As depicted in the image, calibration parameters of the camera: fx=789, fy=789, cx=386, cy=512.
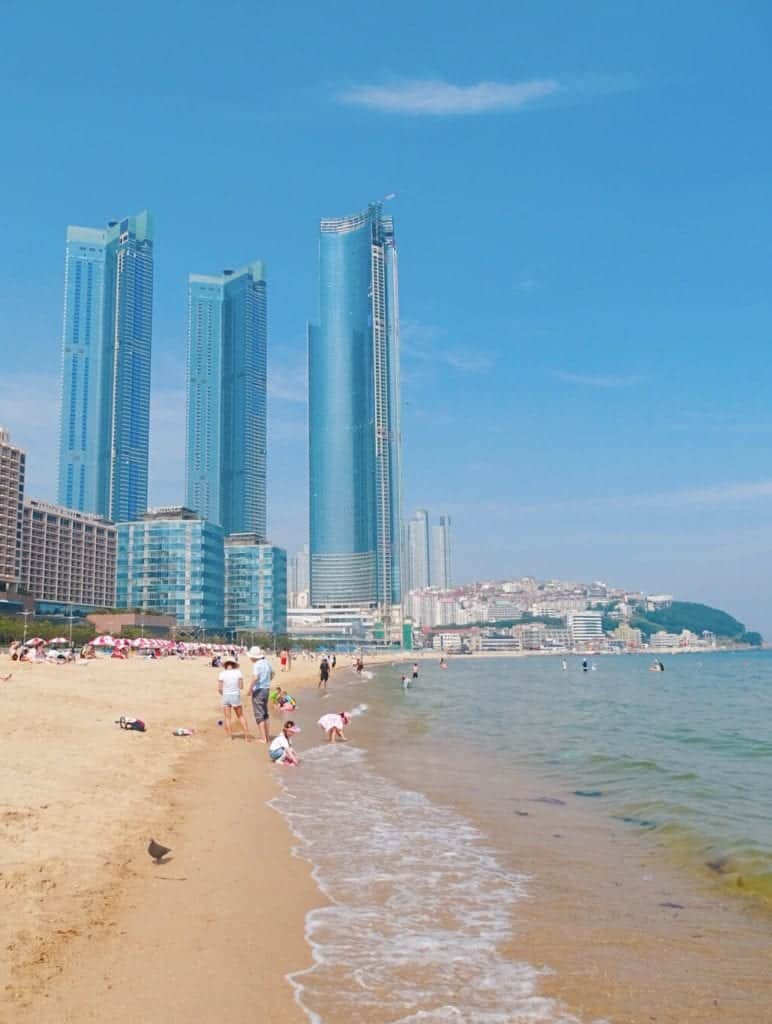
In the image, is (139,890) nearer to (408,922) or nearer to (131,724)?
(408,922)

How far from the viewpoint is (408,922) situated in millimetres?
6824

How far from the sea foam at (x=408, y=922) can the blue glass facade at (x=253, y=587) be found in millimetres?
168905

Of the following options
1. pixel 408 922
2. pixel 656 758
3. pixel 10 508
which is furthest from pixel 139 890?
pixel 10 508

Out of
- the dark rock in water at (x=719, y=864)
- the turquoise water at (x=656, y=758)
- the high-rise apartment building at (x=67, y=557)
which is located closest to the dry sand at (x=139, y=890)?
the dark rock in water at (x=719, y=864)

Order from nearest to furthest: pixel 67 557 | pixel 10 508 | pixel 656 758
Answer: pixel 656 758 → pixel 10 508 → pixel 67 557

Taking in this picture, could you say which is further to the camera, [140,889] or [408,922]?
[140,889]

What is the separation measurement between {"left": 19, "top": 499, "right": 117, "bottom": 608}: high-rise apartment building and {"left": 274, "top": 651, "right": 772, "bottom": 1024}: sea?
5373 inches

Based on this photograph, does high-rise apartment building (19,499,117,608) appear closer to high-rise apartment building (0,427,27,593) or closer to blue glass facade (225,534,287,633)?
high-rise apartment building (0,427,27,593)

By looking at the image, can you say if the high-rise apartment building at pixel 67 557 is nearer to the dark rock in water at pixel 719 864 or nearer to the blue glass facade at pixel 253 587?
the blue glass facade at pixel 253 587

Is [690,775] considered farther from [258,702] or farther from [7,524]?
[7,524]

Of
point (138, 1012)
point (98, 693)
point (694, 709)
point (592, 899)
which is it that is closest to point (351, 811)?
point (592, 899)

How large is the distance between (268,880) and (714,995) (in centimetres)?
424

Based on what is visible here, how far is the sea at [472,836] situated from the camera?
17.9 ft

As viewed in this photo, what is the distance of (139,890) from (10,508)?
445ft
